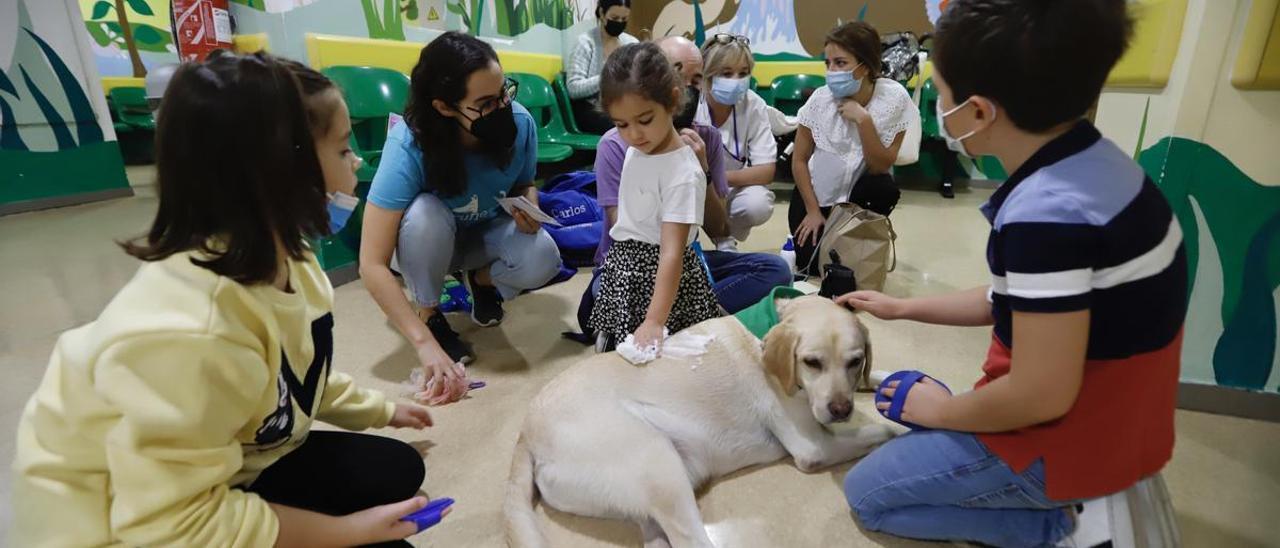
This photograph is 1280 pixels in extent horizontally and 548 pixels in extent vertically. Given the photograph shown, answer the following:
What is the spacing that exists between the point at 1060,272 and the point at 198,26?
10.4 ft

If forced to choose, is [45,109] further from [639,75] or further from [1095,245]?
[1095,245]

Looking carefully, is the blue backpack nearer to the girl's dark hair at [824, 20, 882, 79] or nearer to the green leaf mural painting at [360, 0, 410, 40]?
the green leaf mural painting at [360, 0, 410, 40]

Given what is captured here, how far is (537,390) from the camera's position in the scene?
204 centimetres

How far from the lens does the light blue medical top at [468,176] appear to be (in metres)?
2.13

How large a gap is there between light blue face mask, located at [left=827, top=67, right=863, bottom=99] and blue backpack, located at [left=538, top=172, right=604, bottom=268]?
4.15 ft

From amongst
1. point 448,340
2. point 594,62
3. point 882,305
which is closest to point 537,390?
point 448,340

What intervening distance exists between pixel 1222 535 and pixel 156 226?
213 cm

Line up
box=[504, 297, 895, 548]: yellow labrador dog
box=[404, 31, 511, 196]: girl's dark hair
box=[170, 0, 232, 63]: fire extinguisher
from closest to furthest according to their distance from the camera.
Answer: box=[504, 297, 895, 548]: yellow labrador dog
box=[404, 31, 511, 196]: girl's dark hair
box=[170, 0, 232, 63]: fire extinguisher

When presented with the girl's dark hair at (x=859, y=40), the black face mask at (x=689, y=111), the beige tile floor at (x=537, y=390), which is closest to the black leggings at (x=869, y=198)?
the beige tile floor at (x=537, y=390)

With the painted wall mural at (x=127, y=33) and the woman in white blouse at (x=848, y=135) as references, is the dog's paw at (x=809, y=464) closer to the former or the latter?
the woman in white blouse at (x=848, y=135)

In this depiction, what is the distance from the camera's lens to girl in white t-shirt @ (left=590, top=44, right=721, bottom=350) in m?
1.71

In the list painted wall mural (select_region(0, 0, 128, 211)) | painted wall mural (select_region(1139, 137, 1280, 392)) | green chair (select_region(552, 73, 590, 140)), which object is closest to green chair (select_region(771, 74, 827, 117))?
green chair (select_region(552, 73, 590, 140))

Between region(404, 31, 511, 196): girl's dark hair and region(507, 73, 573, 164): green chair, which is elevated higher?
region(404, 31, 511, 196): girl's dark hair

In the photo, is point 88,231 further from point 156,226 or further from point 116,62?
point 156,226
